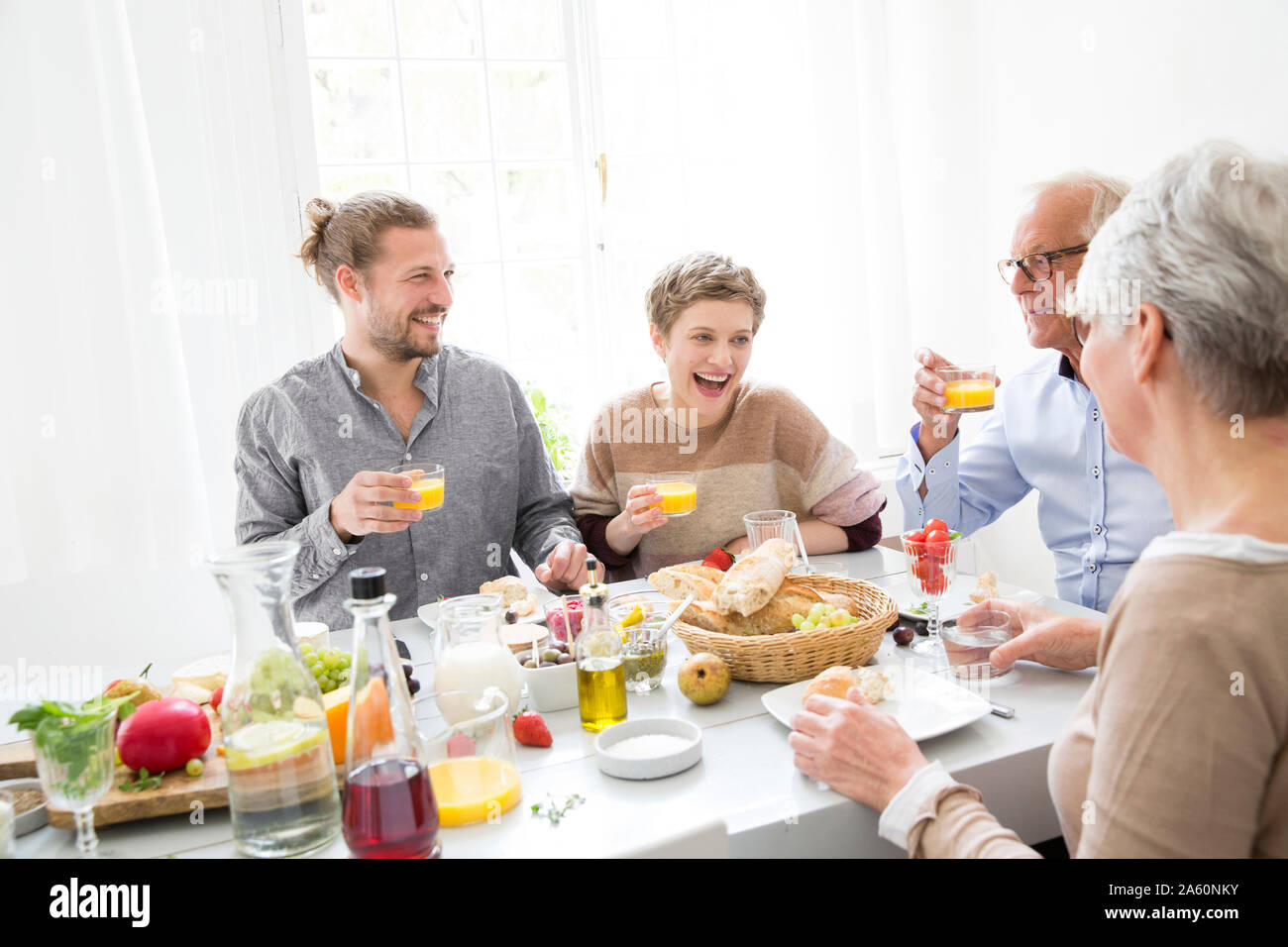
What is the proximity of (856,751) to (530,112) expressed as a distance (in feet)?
10.3

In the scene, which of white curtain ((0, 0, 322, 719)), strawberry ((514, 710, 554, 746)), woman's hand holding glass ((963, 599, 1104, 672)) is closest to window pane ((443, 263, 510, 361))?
white curtain ((0, 0, 322, 719))

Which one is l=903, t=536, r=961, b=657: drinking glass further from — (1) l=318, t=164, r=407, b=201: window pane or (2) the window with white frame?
(1) l=318, t=164, r=407, b=201: window pane

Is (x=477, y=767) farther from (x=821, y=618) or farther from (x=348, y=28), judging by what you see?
(x=348, y=28)

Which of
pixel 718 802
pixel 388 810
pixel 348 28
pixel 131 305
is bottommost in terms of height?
pixel 718 802

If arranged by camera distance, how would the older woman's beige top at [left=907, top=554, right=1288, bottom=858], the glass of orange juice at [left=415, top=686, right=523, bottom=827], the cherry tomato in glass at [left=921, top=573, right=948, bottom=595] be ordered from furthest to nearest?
1. the cherry tomato in glass at [left=921, top=573, right=948, bottom=595]
2. the glass of orange juice at [left=415, top=686, right=523, bottom=827]
3. the older woman's beige top at [left=907, top=554, right=1288, bottom=858]

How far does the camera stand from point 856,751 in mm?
1196

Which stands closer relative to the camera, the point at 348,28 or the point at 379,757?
the point at 379,757

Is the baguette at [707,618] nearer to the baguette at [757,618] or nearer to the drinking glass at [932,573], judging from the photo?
the baguette at [757,618]

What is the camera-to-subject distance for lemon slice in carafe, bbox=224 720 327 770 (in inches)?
→ 41.3

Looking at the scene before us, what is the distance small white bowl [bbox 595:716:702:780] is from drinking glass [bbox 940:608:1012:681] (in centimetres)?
51

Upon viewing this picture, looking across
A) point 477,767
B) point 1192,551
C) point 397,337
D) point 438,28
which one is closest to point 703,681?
point 477,767

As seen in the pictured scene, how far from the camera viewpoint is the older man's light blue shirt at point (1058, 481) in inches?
84.6

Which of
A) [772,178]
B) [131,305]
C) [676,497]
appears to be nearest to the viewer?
[676,497]

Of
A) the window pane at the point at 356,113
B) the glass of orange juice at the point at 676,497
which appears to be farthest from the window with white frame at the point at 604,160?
the glass of orange juice at the point at 676,497
